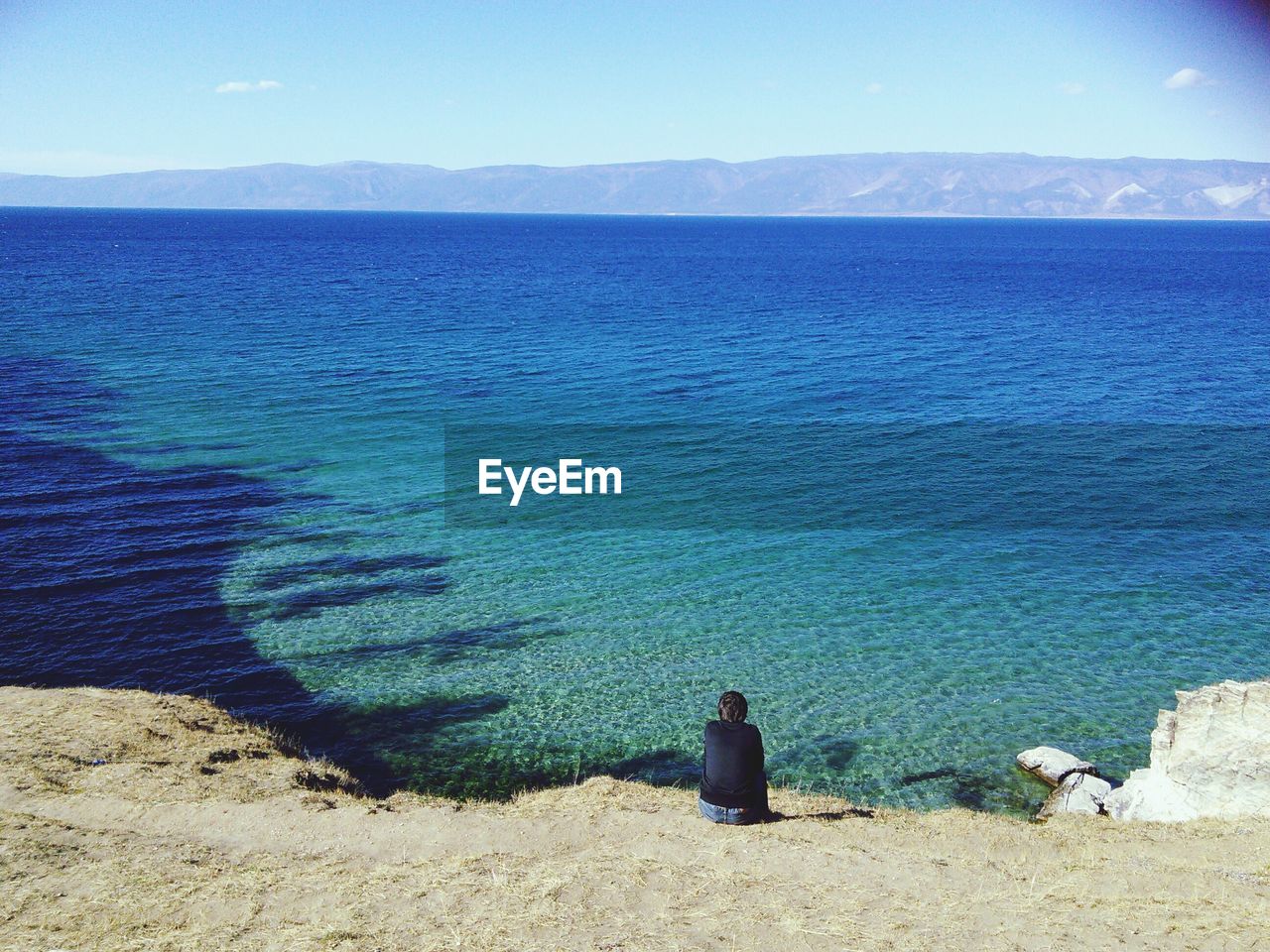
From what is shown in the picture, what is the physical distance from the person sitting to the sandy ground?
41 cm

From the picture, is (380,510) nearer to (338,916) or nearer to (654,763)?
(654,763)

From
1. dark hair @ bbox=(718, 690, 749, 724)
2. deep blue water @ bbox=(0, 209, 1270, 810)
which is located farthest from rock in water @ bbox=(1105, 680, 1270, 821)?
dark hair @ bbox=(718, 690, 749, 724)

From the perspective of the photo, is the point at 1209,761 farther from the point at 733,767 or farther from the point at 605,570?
the point at 605,570

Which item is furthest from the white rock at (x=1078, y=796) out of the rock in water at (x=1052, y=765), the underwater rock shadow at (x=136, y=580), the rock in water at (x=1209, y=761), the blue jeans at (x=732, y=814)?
the underwater rock shadow at (x=136, y=580)

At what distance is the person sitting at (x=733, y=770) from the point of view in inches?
539

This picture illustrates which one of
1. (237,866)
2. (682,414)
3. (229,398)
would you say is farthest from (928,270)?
(237,866)

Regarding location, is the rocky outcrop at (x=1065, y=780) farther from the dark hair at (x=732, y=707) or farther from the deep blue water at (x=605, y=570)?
the dark hair at (x=732, y=707)

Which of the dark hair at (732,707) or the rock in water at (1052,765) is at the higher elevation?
the dark hair at (732,707)

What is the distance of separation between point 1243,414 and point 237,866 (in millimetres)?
63051

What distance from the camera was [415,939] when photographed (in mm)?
11078

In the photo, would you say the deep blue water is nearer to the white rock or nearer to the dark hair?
the white rock

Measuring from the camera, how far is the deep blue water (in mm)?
23234

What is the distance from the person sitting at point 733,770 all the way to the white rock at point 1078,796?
28.2 feet

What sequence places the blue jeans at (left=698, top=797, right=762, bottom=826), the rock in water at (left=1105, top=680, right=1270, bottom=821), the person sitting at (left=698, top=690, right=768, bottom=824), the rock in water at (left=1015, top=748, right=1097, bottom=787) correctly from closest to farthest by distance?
the person sitting at (left=698, top=690, right=768, bottom=824), the blue jeans at (left=698, top=797, right=762, bottom=826), the rock in water at (left=1105, top=680, right=1270, bottom=821), the rock in water at (left=1015, top=748, right=1097, bottom=787)
